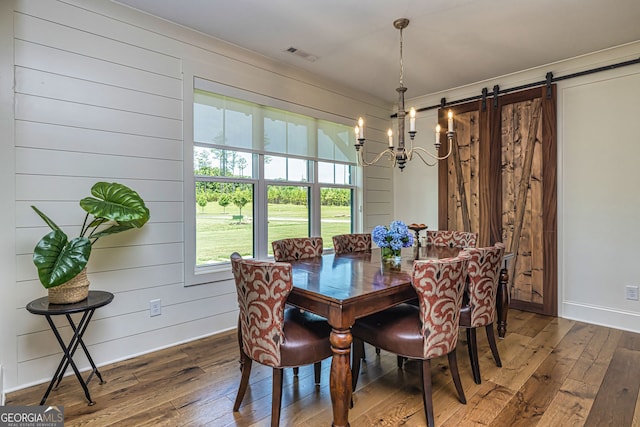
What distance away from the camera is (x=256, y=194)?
362cm

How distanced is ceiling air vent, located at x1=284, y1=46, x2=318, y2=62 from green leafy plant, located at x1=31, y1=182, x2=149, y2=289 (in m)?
2.09

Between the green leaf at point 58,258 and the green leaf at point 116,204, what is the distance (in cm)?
22

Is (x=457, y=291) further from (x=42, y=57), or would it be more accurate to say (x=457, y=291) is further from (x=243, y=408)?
(x=42, y=57)

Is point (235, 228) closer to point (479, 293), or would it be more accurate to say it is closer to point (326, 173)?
point (326, 173)

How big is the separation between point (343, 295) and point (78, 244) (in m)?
1.65

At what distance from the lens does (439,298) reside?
73.4 inches

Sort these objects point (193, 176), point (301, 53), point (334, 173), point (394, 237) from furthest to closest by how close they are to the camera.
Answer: point (334, 173) → point (301, 53) → point (193, 176) → point (394, 237)

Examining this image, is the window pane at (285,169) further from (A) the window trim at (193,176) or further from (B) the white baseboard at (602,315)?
(B) the white baseboard at (602,315)

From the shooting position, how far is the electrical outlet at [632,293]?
331 cm

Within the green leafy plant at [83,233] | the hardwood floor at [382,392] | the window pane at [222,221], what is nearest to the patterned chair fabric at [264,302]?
the hardwood floor at [382,392]

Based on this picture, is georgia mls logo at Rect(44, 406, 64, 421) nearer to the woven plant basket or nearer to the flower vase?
the woven plant basket

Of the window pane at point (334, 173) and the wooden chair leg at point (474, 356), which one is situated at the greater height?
the window pane at point (334, 173)

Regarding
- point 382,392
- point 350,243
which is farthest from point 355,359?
point 350,243

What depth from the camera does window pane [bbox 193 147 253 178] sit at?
3189mm
